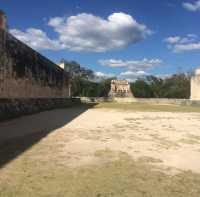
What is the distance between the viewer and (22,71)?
52.3ft

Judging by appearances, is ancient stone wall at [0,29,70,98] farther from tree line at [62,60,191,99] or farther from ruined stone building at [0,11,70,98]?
tree line at [62,60,191,99]

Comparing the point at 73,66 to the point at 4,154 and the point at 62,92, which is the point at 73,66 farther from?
the point at 4,154

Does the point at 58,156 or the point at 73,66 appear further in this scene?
the point at 73,66

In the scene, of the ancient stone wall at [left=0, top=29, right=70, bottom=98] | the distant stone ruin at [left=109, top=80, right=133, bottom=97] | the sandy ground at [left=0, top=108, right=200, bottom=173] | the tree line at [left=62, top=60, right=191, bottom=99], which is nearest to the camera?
the sandy ground at [left=0, top=108, right=200, bottom=173]

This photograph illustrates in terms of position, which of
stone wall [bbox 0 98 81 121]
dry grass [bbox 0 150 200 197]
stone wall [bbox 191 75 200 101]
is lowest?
dry grass [bbox 0 150 200 197]

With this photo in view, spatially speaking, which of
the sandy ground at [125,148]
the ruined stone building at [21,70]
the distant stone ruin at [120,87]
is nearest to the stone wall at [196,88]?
the ruined stone building at [21,70]

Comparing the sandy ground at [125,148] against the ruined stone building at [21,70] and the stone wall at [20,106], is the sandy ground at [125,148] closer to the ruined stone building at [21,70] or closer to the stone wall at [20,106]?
the stone wall at [20,106]

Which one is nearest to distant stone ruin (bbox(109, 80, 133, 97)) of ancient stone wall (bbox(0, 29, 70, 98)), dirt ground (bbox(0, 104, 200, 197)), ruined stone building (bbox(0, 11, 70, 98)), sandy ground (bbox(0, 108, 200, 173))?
ancient stone wall (bbox(0, 29, 70, 98))

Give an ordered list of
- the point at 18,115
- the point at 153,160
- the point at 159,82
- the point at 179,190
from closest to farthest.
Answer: the point at 179,190 < the point at 153,160 < the point at 18,115 < the point at 159,82

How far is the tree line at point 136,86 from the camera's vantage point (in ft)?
194

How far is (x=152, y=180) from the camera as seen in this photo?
4090mm

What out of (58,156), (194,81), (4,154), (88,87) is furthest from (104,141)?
(88,87)

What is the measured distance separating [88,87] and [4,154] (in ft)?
180

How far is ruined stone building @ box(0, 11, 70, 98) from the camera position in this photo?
13.0 meters
